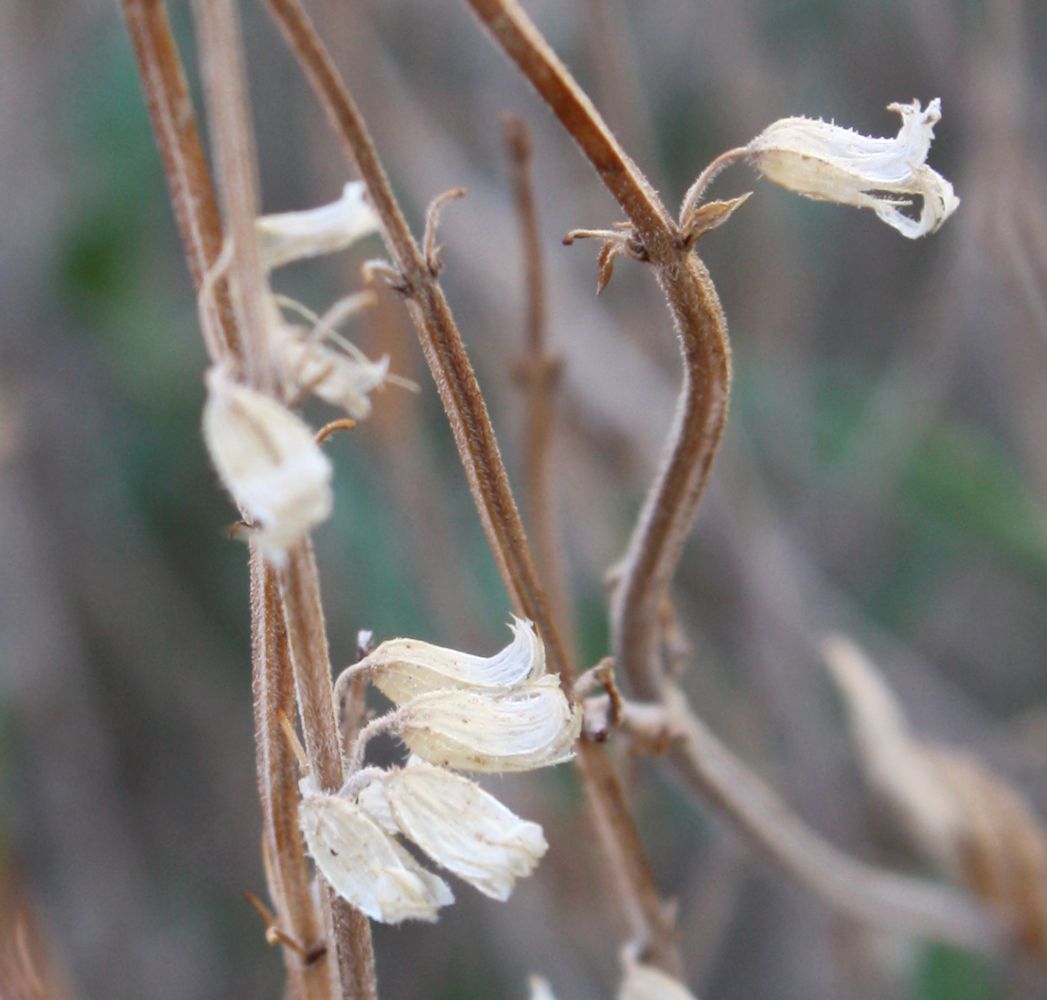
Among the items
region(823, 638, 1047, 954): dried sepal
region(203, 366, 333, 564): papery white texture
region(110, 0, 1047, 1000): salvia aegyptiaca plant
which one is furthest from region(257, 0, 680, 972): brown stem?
region(823, 638, 1047, 954): dried sepal

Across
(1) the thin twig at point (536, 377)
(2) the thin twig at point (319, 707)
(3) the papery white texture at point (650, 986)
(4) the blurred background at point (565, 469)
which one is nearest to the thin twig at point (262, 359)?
(2) the thin twig at point (319, 707)

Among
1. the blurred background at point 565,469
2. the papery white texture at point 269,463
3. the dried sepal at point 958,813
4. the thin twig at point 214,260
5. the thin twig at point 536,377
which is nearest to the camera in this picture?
the papery white texture at point 269,463

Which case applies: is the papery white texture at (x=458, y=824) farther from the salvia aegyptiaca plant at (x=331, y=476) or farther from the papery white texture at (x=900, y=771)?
the papery white texture at (x=900, y=771)

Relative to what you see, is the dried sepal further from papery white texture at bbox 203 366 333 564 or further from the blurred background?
papery white texture at bbox 203 366 333 564

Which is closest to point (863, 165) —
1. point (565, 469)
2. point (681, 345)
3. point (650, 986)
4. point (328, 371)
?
point (681, 345)

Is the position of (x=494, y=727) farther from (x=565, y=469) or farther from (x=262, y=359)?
(x=565, y=469)

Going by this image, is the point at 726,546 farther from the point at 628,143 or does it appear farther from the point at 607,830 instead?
the point at 607,830

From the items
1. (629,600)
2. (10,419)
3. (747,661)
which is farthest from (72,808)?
(629,600)

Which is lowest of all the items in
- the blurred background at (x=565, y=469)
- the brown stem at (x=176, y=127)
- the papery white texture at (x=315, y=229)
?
the blurred background at (x=565, y=469)
